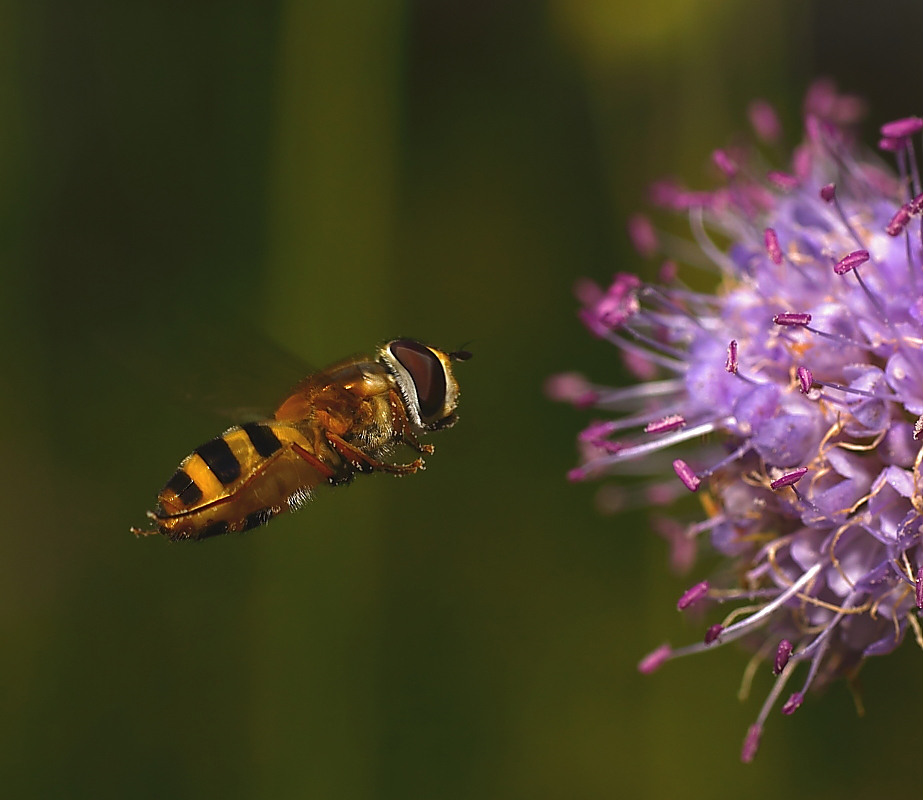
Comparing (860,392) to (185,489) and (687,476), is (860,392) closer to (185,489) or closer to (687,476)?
(687,476)

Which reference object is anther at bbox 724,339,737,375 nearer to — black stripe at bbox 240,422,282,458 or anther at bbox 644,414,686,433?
anther at bbox 644,414,686,433

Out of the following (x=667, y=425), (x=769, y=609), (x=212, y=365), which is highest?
(x=212, y=365)

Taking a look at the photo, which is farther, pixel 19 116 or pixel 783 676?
pixel 19 116

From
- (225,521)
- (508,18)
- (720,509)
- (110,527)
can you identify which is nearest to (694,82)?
(508,18)

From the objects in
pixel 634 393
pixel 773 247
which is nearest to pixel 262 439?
pixel 634 393

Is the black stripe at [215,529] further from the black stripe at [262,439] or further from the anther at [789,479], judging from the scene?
the anther at [789,479]

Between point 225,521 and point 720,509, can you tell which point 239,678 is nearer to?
point 225,521

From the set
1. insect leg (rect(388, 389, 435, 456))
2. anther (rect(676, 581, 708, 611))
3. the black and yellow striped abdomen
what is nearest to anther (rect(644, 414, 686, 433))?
anther (rect(676, 581, 708, 611))
